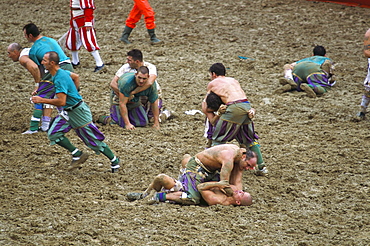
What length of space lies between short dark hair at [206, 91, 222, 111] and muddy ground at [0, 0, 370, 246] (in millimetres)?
965

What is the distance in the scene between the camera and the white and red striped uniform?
968 centimetres

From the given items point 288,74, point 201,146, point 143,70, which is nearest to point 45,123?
point 143,70

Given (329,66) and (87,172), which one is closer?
(87,172)

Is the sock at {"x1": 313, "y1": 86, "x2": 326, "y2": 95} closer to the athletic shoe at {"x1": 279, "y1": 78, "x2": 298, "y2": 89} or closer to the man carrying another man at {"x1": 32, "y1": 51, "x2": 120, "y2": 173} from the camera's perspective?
the athletic shoe at {"x1": 279, "y1": 78, "x2": 298, "y2": 89}

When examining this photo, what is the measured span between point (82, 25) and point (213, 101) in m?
4.72

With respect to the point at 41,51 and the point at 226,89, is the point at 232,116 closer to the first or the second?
the point at 226,89

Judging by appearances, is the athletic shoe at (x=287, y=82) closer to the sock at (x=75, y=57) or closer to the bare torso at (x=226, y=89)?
the bare torso at (x=226, y=89)

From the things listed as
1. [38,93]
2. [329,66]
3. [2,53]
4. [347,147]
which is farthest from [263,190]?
→ [2,53]

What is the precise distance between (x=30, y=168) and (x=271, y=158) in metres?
3.16

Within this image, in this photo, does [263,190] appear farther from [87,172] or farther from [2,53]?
[2,53]

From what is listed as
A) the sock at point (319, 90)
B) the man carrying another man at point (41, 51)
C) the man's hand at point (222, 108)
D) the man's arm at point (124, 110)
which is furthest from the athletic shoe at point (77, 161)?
the sock at point (319, 90)

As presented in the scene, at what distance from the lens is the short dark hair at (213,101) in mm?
6008

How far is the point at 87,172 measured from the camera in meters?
6.24

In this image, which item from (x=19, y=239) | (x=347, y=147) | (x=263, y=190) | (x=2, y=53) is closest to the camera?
(x=19, y=239)
